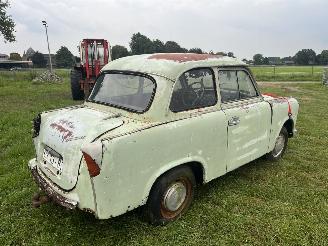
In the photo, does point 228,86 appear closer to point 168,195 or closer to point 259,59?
point 168,195

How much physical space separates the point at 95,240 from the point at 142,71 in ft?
6.51

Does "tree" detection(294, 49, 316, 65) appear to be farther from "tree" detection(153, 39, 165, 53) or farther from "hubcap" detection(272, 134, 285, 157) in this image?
"hubcap" detection(272, 134, 285, 157)

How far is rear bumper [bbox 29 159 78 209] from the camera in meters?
3.22

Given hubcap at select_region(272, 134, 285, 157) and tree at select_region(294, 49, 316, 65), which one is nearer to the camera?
hubcap at select_region(272, 134, 285, 157)

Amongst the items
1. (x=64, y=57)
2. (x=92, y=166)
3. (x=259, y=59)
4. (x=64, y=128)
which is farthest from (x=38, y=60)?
(x=92, y=166)

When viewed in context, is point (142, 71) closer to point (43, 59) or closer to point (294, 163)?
point (294, 163)

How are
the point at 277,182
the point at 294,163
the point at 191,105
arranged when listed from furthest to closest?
the point at 294,163, the point at 277,182, the point at 191,105

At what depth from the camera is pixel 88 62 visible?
15.0 m

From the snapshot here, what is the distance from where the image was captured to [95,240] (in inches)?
139

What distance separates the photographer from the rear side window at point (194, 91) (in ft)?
12.3

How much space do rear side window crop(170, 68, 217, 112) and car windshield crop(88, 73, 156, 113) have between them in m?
0.29

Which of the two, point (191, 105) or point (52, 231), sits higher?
point (191, 105)


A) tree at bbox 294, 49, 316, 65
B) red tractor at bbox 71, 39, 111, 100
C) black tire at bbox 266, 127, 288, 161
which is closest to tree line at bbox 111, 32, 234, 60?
tree at bbox 294, 49, 316, 65

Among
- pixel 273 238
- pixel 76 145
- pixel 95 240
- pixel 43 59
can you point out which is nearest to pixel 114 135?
pixel 76 145
